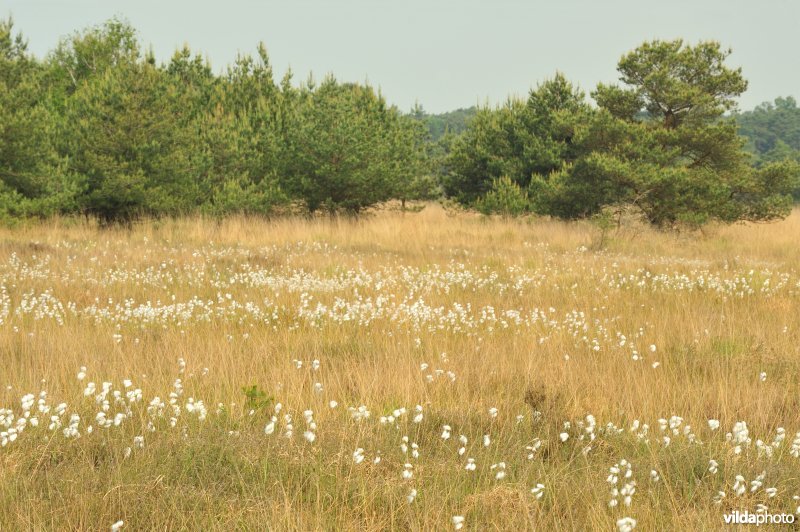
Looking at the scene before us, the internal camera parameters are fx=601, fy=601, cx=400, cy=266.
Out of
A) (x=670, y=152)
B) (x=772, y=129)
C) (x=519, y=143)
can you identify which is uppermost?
(x=772, y=129)

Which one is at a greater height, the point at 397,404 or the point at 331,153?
the point at 331,153

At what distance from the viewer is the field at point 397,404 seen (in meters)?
3.00

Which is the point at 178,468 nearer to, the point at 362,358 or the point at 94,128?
the point at 362,358

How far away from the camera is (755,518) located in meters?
2.85

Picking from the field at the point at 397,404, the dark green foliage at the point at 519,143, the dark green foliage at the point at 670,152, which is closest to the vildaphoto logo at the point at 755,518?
the field at the point at 397,404

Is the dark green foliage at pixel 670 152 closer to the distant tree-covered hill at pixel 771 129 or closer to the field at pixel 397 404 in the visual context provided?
the field at pixel 397 404

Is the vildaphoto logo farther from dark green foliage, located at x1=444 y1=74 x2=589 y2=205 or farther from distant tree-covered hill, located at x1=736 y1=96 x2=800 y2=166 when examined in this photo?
distant tree-covered hill, located at x1=736 y1=96 x2=800 y2=166

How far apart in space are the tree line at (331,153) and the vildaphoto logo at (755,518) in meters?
18.1

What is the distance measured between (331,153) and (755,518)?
20.3m

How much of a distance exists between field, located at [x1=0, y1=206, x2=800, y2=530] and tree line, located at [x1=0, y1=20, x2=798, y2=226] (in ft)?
31.6

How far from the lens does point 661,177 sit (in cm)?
1962

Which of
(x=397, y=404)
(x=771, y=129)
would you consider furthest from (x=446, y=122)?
(x=397, y=404)

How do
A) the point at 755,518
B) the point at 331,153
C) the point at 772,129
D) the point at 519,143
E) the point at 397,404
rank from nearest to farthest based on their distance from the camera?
the point at 755,518 < the point at 397,404 < the point at 331,153 < the point at 519,143 < the point at 772,129

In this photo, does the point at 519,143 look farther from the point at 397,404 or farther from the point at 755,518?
the point at 755,518
